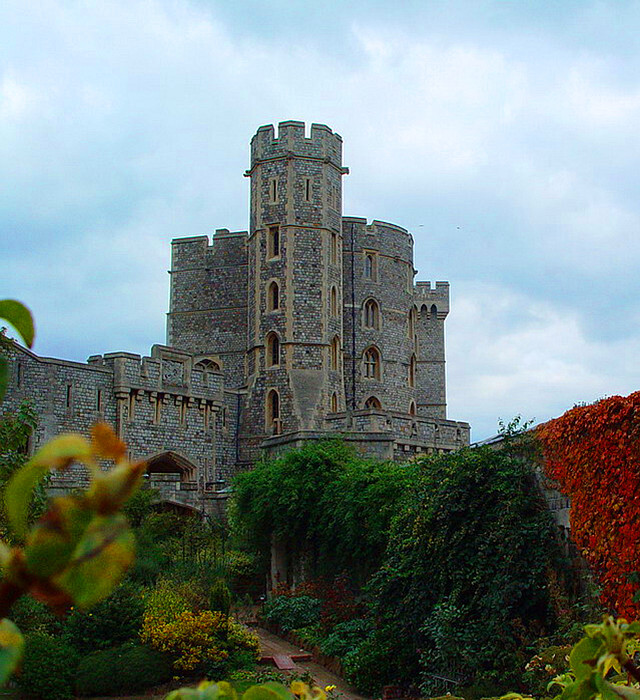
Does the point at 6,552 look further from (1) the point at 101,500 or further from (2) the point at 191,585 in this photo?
(2) the point at 191,585

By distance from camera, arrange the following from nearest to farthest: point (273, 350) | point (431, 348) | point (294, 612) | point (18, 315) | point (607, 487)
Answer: point (18, 315), point (607, 487), point (294, 612), point (273, 350), point (431, 348)

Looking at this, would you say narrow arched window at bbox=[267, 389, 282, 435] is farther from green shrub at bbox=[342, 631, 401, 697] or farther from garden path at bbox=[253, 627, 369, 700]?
green shrub at bbox=[342, 631, 401, 697]

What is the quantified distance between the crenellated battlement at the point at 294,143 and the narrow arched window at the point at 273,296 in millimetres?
4352

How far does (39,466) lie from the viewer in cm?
70

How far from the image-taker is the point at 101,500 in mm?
683

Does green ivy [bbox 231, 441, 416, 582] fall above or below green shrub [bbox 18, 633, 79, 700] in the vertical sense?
above

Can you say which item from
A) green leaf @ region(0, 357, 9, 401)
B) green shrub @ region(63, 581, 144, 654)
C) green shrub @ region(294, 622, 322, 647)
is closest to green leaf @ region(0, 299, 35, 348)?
green leaf @ region(0, 357, 9, 401)

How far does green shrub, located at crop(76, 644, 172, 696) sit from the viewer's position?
12031mm

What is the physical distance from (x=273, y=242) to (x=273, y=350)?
3.59m

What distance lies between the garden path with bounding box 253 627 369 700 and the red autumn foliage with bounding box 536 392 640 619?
12.3ft

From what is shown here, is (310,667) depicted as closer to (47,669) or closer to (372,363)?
(47,669)

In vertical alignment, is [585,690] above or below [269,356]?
below

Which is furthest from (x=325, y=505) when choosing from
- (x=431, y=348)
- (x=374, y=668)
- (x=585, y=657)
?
(x=431, y=348)

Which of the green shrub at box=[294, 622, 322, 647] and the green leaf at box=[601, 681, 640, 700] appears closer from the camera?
the green leaf at box=[601, 681, 640, 700]
